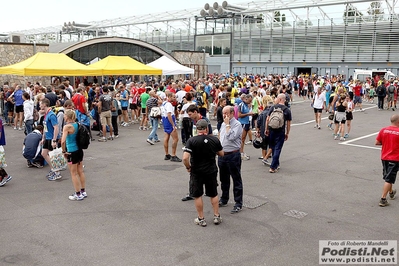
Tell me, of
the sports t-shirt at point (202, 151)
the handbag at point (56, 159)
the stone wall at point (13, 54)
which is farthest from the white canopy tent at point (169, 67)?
the sports t-shirt at point (202, 151)

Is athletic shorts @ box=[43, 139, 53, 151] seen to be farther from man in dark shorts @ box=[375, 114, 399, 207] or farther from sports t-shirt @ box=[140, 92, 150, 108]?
man in dark shorts @ box=[375, 114, 399, 207]

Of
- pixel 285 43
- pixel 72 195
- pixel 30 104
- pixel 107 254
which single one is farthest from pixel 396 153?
pixel 285 43

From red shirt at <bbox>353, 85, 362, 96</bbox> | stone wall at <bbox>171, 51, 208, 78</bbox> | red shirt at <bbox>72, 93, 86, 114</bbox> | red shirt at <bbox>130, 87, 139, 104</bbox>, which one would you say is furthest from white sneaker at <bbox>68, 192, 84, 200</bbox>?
stone wall at <bbox>171, 51, 208, 78</bbox>

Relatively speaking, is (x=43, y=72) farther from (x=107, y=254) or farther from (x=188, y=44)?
(x=188, y=44)

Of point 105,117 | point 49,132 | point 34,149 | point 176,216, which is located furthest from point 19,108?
point 176,216

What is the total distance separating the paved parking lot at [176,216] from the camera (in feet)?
16.6

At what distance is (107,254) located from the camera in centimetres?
504

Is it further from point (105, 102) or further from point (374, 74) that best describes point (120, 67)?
point (374, 74)

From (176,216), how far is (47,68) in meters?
11.6

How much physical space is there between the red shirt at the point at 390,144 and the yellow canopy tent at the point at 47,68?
12.9 metres

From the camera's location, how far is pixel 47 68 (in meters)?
15.6

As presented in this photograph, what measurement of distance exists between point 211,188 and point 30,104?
29.5 ft

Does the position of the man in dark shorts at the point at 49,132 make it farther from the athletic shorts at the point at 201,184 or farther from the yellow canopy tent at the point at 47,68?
the yellow canopy tent at the point at 47,68

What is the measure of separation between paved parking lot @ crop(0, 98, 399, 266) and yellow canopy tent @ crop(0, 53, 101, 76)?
5.90 m
